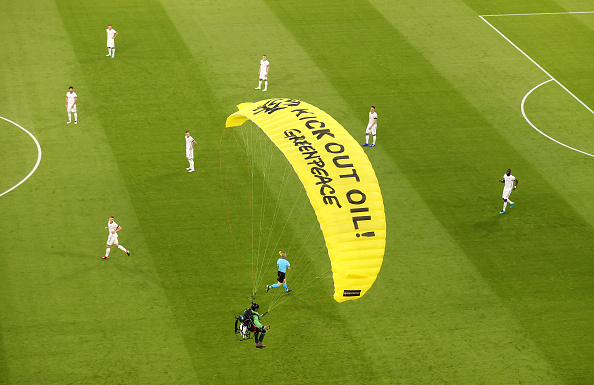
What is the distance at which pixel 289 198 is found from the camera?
33.0 metres

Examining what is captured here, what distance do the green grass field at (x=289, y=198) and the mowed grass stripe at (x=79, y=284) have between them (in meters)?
0.08

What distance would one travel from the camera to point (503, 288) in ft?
94.3

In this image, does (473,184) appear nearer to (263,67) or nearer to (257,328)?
(263,67)

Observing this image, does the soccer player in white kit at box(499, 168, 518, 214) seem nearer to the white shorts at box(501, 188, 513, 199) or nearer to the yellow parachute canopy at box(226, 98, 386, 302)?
the white shorts at box(501, 188, 513, 199)

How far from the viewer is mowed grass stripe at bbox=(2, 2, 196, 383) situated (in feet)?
80.7

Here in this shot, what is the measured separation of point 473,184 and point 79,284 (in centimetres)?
1695

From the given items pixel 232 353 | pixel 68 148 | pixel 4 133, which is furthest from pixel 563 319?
pixel 4 133

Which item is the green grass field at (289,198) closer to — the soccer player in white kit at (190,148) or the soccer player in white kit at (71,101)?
the soccer player in white kit at (190,148)

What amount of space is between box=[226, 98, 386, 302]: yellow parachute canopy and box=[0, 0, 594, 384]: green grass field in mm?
4979

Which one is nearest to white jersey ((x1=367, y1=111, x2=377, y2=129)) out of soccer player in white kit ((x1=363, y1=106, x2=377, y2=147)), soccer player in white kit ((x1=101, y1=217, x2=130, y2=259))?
soccer player in white kit ((x1=363, y1=106, x2=377, y2=147))

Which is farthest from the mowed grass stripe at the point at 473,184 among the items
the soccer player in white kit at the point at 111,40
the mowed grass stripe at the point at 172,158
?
the soccer player in white kit at the point at 111,40

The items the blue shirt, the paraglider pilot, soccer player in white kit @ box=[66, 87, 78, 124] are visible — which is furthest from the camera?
soccer player in white kit @ box=[66, 87, 78, 124]

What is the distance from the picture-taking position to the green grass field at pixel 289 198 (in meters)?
25.6

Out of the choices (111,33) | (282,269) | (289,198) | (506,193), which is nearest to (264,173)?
(289,198)
